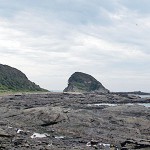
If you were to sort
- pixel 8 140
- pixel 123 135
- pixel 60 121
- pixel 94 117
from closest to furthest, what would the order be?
pixel 8 140 < pixel 123 135 < pixel 60 121 < pixel 94 117

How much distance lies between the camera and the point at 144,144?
4091cm

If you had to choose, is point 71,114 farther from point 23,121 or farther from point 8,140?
point 8,140

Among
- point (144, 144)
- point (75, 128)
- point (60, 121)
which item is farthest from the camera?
point (60, 121)

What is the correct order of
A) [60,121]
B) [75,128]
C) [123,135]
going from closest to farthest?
[123,135] < [75,128] < [60,121]

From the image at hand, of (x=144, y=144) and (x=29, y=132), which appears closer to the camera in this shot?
(x=144, y=144)

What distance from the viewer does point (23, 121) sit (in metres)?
64.1

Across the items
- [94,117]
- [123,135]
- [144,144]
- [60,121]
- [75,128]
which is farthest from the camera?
[94,117]

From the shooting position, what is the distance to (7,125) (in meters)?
60.9

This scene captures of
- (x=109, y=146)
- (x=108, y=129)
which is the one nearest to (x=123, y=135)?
(x=108, y=129)

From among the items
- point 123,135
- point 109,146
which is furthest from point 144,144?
point 123,135

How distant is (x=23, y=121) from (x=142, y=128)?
75.2 ft

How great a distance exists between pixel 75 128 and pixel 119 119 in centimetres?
1166

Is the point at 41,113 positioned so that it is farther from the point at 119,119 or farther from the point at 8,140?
the point at 8,140

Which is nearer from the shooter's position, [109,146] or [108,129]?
[109,146]
